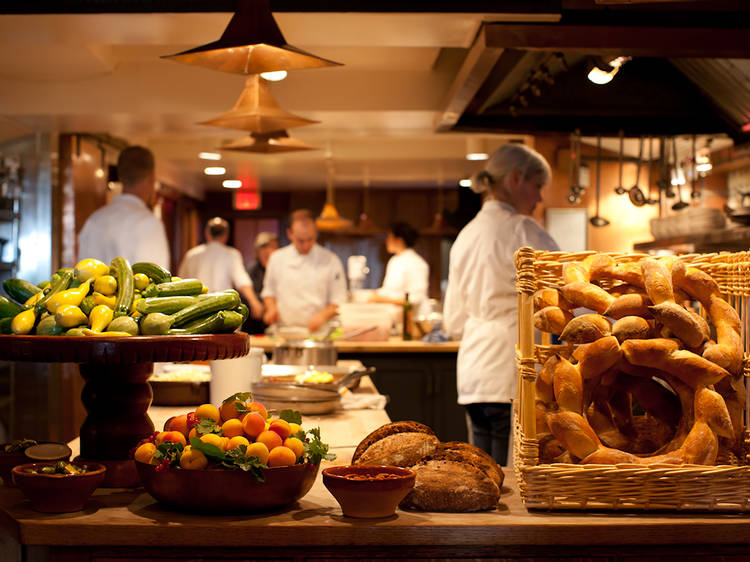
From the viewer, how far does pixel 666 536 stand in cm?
155

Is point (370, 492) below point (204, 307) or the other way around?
below

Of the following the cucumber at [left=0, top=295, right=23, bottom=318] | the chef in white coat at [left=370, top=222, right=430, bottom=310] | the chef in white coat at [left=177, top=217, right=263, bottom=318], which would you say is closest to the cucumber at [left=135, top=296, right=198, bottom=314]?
the cucumber at [left=0, top=295, right=23, bottom=318]

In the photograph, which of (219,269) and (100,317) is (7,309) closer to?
(100,317)

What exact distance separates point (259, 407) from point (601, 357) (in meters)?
0.67

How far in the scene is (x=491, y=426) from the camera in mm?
3787

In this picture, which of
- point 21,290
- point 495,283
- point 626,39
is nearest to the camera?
point 21,290

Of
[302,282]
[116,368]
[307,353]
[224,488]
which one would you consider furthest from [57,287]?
[302,282]

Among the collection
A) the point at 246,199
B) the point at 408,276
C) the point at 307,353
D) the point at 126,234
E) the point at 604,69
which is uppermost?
the point at 246,199

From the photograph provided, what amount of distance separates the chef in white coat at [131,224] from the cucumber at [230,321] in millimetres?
3009

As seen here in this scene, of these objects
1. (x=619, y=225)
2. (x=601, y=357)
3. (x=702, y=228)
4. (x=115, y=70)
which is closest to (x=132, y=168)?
(x=115, y=70)

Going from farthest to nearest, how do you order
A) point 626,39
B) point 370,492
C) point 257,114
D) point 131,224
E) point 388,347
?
point 388,347 → point 131,224 → point 257,114 → point 626,39 → point 370,492

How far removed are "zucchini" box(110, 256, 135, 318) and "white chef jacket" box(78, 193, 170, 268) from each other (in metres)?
2.89

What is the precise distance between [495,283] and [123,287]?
2127 millimetres

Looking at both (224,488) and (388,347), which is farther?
(388,347)
